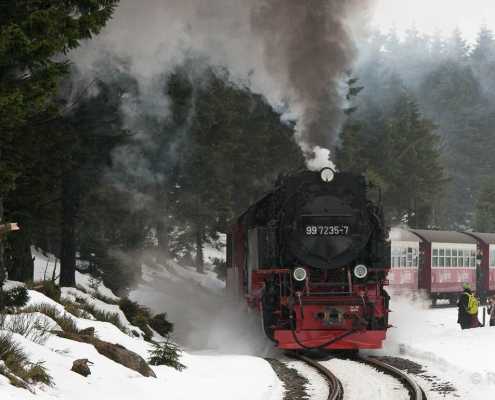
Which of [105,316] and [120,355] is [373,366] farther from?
[105,316]

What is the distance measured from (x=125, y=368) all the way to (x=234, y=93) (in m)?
31.5

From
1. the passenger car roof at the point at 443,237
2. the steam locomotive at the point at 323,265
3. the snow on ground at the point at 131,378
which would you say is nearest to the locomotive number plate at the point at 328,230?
the steam locomotive at the point at 323,265

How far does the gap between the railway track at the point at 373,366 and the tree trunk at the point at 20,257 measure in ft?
23.2

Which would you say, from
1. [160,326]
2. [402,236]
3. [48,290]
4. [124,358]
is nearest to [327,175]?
[48,290]

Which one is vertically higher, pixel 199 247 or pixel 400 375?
pixel 199 247

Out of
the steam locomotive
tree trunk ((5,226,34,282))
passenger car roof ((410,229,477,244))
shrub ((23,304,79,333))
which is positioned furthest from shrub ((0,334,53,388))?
passenger car roof ((410,229,477,244))

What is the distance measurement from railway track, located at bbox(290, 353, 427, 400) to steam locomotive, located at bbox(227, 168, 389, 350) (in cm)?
61

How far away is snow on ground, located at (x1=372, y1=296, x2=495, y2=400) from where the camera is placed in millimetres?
12797

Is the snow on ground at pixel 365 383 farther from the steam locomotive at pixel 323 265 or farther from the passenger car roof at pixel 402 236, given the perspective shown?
the passenger car roof at pixel 402 236

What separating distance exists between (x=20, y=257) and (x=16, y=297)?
7812 mm

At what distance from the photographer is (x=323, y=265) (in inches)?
686

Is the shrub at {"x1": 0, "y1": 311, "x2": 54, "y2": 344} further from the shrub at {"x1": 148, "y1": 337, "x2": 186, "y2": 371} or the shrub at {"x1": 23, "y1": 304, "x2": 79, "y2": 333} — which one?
the shrub at {"x1": 148, "y1": 337, "x2": 186, "y2": 371}

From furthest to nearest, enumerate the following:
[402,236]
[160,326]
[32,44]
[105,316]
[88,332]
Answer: [402,236], [160,326], [105,316], [88,332], [32,44]

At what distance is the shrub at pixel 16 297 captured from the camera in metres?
13.6
